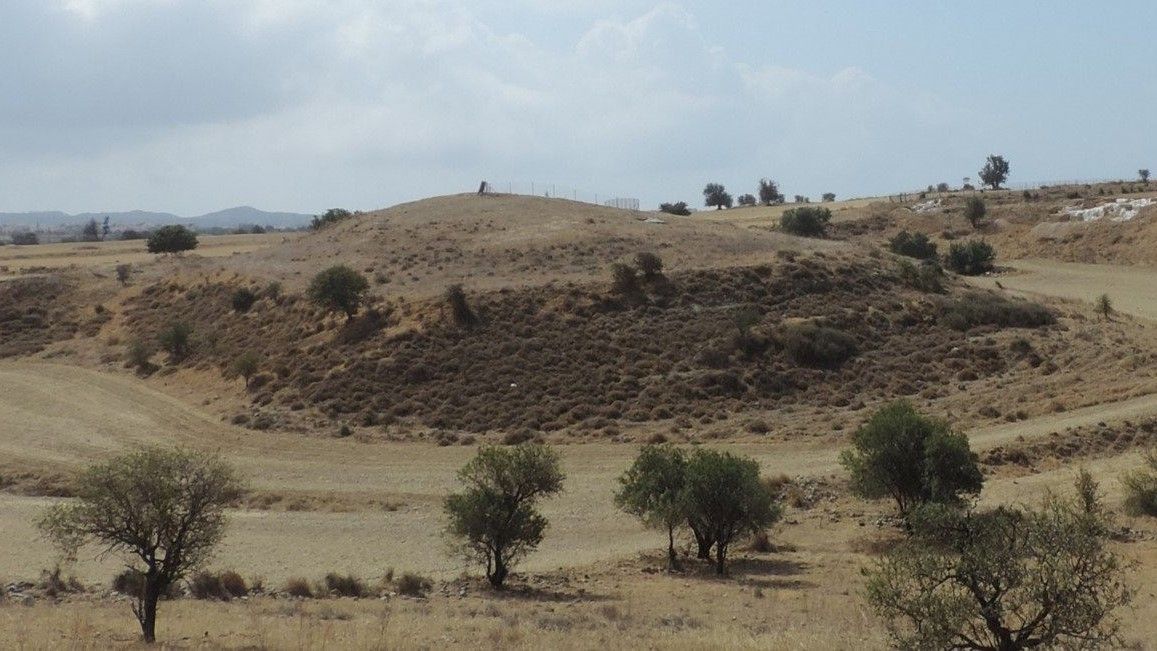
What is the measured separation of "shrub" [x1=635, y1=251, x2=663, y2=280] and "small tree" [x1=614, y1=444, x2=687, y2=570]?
26.4 meters

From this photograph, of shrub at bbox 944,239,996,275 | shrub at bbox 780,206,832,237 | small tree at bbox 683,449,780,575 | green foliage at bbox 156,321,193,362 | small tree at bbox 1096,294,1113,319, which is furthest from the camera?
shrub at bbox 780,206,832,237

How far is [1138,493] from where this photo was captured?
27.9 metres

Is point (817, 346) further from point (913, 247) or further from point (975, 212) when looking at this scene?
point (975, 212)

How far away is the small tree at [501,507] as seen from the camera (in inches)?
1004

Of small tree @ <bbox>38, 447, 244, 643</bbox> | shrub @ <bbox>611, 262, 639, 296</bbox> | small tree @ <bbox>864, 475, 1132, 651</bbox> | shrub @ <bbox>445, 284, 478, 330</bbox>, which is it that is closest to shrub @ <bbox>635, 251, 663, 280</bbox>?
shrub @ <bbox>611, 262, 639, 296</bbox>

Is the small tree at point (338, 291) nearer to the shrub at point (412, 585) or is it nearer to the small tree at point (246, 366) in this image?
the small tree at point (246, 366)

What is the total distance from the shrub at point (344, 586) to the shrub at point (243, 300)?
36.1 m

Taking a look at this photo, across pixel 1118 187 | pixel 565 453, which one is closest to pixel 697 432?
pixel 565 453

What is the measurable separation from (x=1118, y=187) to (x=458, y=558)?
110 meters

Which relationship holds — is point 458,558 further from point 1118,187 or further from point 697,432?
point 1118,187

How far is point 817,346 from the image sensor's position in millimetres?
46438

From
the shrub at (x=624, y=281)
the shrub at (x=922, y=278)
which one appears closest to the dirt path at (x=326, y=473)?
the shrub at (x=624, y=281)

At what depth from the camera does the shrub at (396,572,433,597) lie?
24516 mm

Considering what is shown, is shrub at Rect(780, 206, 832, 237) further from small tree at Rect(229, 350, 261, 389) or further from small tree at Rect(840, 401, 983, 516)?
small tree at Rect(840, 401, 983, 516)
